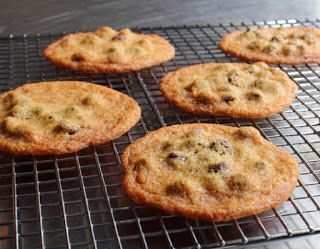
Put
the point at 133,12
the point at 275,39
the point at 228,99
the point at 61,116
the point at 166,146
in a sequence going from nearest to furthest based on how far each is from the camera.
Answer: the point at 166,146
the point at 61,116
the point at 228,99
the point at 275,39
the point at 133,12

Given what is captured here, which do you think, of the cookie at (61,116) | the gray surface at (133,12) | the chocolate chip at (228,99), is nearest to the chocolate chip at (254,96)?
the chocolate chip at (228,99)

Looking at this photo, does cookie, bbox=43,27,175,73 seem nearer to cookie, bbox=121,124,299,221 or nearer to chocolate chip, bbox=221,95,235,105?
chocolate chip, bbox=221,95,235,105

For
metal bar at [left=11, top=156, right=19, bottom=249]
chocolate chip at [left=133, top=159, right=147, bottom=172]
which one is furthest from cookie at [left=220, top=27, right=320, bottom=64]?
metal bar at [left=11, top=156, right=19, bottom=249]

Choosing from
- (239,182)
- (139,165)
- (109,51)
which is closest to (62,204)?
(139,165)

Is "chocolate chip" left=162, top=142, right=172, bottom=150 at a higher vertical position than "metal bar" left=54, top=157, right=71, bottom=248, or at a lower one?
lower

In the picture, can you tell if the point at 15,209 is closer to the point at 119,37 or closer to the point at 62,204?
the point at 62,204
